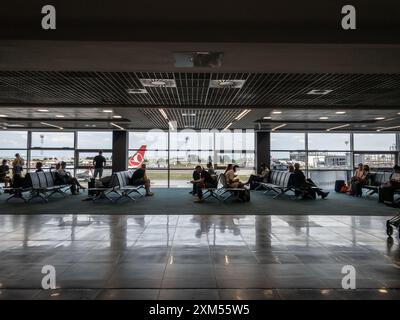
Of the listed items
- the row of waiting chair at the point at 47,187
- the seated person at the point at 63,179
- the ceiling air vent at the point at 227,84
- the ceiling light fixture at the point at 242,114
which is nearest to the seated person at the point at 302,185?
the ceiling light fixture at the point at 242,114

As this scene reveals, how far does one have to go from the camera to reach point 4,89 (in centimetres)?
687

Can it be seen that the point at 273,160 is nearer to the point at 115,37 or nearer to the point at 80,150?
the point at 80,150

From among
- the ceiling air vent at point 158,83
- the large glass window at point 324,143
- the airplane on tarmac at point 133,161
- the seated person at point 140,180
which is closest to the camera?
the ceiling air vent at point 158,83

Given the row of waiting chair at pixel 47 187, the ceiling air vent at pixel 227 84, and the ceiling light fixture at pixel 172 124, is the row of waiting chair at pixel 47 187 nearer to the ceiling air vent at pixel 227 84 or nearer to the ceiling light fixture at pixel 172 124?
the ceiling light fixture at pixel 172 124

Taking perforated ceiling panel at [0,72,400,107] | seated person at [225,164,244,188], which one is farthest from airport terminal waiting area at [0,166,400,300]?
perforated ceiling panel at [0,72,400,107]

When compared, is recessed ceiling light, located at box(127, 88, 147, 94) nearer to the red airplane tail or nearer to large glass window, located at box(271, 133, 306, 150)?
the red airplane tail

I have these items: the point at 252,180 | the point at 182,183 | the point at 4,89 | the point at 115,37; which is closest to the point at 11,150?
the point at 182,183

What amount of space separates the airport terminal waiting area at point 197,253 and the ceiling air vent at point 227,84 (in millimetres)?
2978

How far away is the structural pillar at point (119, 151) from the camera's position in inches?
628

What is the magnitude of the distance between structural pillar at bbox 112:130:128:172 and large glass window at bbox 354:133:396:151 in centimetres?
1295

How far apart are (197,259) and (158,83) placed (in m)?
3.86

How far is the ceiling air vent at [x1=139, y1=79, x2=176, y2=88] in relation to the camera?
6082mm

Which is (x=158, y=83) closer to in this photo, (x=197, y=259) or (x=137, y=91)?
(x=137, y=91)

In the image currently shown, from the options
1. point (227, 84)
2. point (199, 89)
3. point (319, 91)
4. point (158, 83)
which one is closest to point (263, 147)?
point (319, 91)
